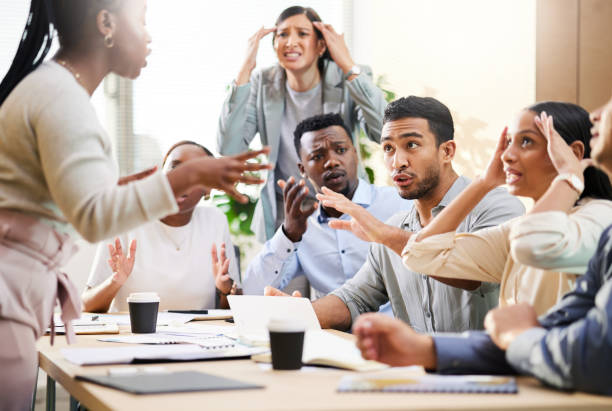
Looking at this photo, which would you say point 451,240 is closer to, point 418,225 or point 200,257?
point 418,225

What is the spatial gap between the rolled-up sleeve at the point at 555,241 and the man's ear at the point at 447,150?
3.59 ft

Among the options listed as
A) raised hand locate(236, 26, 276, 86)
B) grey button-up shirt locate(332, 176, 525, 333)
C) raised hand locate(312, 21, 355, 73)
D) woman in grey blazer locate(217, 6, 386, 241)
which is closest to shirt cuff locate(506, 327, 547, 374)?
grey button-up shirt locate(332, 176, 525, 333)

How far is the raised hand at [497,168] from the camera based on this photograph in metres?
1.63

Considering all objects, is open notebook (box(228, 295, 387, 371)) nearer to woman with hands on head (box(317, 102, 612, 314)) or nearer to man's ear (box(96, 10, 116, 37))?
woman with hands on head (box(317, 102, 612, 314))

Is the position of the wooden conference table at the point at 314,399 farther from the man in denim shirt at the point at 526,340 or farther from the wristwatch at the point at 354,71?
the wristwatch at the point at 354,71

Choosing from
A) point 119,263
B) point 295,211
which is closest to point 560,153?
point 295,211

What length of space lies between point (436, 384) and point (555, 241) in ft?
1.22

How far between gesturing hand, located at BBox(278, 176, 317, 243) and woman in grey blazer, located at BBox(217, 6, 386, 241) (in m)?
0.83

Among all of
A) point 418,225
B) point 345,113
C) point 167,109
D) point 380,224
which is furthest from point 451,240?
point 167,109

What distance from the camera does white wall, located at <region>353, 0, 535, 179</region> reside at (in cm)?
342

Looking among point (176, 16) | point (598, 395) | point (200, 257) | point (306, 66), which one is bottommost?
point (200, 257)

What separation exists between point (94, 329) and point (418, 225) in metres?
1.04

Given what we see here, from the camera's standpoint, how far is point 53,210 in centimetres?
115

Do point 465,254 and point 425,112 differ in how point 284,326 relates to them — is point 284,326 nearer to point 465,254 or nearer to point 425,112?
A: point 465,254
